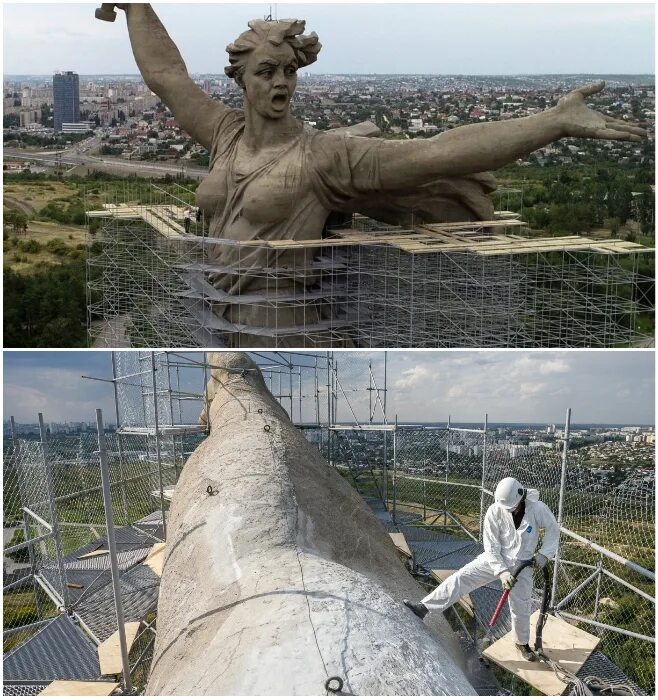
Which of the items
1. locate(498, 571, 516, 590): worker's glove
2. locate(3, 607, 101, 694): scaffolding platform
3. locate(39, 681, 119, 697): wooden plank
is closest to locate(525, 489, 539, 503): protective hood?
locate(498, 571, 516, 590): worker's glove

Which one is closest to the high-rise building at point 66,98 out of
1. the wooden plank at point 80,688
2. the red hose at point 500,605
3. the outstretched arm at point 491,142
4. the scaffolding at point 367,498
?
the scaffolding at point 367,498

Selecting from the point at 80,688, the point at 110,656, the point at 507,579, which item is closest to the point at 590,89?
the point at 507,579

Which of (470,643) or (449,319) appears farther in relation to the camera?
(449,319)

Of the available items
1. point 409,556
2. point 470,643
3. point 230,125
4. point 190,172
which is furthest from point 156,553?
point 190,172

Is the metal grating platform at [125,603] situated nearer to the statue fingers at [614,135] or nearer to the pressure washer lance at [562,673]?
the pressure washer lance at [562,673]

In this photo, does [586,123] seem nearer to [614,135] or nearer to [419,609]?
[614,135]

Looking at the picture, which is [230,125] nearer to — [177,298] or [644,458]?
[177,298]
